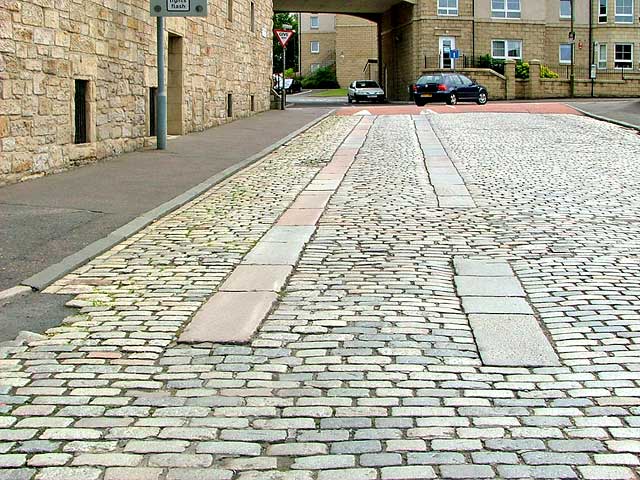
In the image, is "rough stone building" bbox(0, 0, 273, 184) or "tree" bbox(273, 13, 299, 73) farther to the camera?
"tree" bbox(273, 13, 299, 73)

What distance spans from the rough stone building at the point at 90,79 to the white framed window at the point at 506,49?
3570 cm

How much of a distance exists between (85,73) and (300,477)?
1243 cm

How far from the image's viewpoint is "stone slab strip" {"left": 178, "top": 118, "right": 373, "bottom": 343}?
616cm

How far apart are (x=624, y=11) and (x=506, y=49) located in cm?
1084

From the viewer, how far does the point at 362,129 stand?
82.6ft

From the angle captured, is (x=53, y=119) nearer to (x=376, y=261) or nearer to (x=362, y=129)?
(x=376, y=261)

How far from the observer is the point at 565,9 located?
62938 mm

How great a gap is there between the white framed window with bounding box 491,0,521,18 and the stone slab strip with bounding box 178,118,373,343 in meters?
48.8

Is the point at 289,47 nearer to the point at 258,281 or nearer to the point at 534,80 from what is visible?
the point at 534,80

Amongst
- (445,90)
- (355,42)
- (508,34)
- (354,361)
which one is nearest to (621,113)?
(445,90)

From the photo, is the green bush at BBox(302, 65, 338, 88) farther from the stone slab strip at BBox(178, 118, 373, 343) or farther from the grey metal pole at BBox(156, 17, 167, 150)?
the stone slab strip at BBox(178, 118, 373, 343)

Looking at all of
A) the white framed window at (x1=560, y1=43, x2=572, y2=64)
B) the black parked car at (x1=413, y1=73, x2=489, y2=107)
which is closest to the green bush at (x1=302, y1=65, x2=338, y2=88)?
the white framed window at (x1=560, y1=43, x2=572, y2=64)

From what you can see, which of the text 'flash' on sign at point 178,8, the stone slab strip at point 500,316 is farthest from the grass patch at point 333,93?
the stone slab strip at point 500,316

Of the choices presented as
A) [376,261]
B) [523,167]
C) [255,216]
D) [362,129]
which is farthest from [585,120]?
[376,261]
